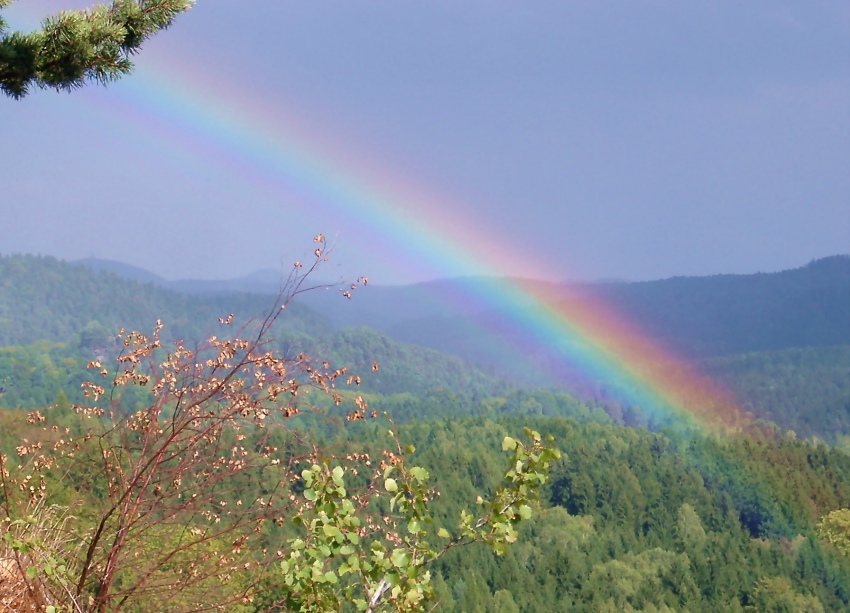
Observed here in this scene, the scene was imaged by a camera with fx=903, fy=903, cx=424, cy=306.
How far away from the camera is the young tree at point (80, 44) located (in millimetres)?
4676

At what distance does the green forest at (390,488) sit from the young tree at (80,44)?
150 centimetres

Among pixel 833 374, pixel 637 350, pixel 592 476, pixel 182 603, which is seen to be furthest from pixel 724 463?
pixel 637 350

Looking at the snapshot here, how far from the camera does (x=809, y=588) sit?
4162 cm

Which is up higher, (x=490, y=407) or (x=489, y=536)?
(x=489, y=536)

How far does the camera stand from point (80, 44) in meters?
4.66

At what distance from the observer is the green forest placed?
10.3ft

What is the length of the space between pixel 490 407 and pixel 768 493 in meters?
55.8

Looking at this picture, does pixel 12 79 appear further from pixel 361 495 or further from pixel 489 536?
pixel 489 536

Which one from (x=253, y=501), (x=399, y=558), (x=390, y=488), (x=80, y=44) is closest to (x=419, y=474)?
(x=390, y=488)

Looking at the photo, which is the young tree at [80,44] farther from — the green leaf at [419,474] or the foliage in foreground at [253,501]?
the green leaf at [419,474]

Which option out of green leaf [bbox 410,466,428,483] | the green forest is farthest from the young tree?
green leaf [bbox 410,466,428,483]

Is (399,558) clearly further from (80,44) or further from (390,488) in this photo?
(80,44)

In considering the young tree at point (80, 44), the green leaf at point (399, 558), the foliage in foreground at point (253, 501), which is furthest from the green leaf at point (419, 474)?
the young tree at point (80, 44)

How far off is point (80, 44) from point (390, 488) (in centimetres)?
315
